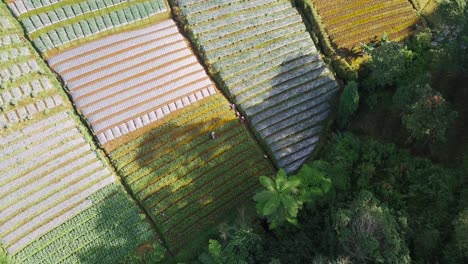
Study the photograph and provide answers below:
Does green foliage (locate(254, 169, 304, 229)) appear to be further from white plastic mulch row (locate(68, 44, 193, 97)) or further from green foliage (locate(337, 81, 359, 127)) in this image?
white plastic mulch row (locate(68, 44, 193, 97))

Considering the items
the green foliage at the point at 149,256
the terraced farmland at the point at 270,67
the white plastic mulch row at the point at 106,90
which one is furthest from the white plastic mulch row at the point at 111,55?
the green foliage at the point at 149,256

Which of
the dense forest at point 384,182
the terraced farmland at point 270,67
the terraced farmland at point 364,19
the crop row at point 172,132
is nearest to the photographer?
the dense forest at point 384,182

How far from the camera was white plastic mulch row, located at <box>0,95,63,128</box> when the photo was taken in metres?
25.2

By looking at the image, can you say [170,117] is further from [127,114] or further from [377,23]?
[377,23]

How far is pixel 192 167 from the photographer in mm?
27312

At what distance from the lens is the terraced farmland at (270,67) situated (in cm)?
2945

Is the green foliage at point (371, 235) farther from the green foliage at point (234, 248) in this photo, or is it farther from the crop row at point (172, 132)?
the crop row at point (172, 132)

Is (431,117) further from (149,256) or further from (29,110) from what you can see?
(29,110)

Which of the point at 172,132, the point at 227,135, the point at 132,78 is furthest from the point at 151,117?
the point at 227,135

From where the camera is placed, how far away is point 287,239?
2409 centimetres

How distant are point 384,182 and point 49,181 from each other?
2011cm

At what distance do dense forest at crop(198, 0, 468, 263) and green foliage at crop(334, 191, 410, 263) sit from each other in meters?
0.05

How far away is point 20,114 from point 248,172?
1478 centimetres

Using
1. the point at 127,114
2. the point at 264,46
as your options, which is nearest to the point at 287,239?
the point at 127,114
